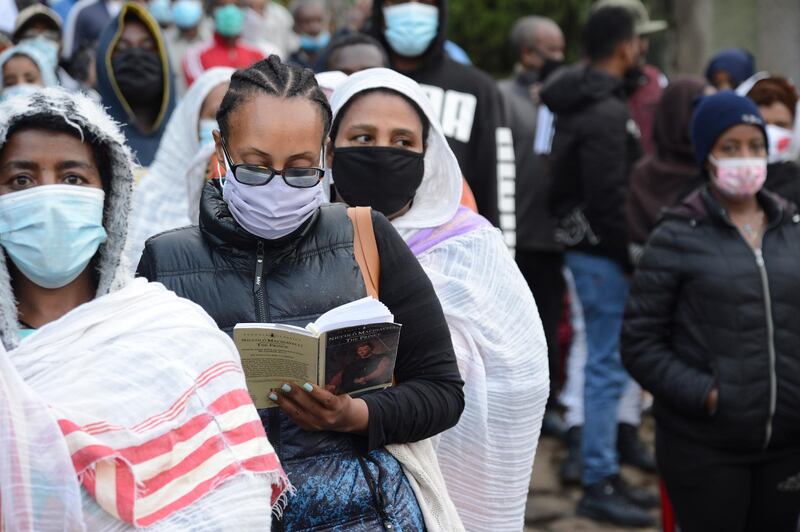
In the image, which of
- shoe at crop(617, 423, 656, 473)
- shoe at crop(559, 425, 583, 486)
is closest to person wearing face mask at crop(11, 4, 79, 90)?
shoe at crop(559, 425, 583, 486)

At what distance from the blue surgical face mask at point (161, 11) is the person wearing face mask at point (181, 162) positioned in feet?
16.1

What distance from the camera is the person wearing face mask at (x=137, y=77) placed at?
19.3 ft

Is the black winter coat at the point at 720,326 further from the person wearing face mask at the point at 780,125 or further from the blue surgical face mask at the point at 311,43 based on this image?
the blue surgical face mask at the point at 311,43

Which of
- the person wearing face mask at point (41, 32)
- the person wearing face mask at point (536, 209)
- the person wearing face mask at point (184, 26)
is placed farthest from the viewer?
the person wearing face mask at point (184, 26)

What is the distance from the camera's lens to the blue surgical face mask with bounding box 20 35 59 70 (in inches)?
285

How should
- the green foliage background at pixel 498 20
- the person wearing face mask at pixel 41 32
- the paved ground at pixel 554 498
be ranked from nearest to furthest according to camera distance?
the paved ground at pixel 554 498 → the person wearing face mask at pixel 41 32 → the green foliage background at pixel 498 20

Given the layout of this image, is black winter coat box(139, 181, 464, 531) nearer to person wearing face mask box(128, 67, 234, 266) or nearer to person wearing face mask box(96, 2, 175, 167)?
person wearing face mask box(128, 67, 234, 266)

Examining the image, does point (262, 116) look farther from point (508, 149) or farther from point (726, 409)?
point (508, 149)

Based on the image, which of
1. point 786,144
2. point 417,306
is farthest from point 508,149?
point 417,306

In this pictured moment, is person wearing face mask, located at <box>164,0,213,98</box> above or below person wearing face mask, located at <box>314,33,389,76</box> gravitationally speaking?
above

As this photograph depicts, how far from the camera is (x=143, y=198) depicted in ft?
15.4

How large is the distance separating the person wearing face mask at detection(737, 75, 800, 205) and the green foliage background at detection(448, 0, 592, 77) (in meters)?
6.08

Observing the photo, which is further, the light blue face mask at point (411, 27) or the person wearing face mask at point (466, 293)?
the light blue face mask at point (411, 27)

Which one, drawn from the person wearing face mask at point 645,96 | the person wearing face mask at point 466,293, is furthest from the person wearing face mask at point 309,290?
the person wearing face mask at point 645,96
